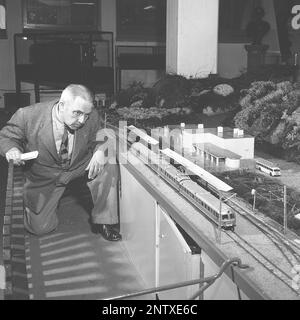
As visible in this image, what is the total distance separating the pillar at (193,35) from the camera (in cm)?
526

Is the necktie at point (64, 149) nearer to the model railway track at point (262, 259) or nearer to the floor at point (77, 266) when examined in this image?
A: the floor at point (77, 266)

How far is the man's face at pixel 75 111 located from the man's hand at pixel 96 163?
209 mm

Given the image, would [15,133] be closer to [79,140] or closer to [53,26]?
[79,140]

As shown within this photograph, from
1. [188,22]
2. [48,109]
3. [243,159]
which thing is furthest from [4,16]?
[243,159]

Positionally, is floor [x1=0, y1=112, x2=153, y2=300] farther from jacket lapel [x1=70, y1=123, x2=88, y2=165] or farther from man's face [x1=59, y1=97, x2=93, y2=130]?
man's face [x1=59, y1=97, x2=93, y2=130]

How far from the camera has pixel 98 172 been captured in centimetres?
282

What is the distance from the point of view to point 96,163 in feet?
8.97

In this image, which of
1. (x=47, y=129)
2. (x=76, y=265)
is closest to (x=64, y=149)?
(x=47, y=129)

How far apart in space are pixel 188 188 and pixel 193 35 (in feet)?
12.2

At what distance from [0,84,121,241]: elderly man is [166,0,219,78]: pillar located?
2605 mm

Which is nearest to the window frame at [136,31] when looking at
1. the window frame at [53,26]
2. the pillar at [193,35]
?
the window frame at [53,26]

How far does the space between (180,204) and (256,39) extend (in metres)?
7.35

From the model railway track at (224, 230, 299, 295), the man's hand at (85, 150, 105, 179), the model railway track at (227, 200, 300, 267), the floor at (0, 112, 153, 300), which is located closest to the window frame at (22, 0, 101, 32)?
the floor at (0, 112, 153, 300)

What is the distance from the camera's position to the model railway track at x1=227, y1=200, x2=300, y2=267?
138 cm
